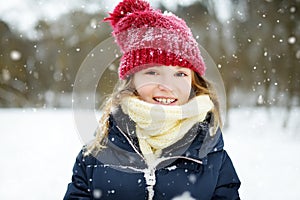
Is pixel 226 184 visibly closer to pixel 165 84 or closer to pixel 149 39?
pixel 165 84

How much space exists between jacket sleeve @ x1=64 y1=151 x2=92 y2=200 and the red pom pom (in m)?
0.81

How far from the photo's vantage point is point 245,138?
9.04 meters

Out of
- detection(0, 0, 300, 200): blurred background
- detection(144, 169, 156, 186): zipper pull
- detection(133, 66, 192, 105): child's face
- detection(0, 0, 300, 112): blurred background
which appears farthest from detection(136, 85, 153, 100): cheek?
detection(0, 0, 300, 112): blurred background

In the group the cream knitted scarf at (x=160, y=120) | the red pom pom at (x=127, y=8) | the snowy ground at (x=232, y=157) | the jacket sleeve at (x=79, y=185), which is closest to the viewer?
the cream knitted scarf at (x=160, y=120)

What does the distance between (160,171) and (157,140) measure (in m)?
0.15

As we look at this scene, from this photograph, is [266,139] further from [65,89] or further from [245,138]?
[65,89]

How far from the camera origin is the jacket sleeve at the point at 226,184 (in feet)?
6.61

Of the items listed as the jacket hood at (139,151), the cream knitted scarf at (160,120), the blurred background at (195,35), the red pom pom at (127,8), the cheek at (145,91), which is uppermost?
the blurred background at (195,35)

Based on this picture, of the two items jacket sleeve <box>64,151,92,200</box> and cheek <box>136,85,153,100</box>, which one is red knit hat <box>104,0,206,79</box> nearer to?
cheek <box>136,85,153,100</box>

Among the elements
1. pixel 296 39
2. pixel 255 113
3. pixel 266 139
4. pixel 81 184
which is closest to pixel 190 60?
pixel 81 184

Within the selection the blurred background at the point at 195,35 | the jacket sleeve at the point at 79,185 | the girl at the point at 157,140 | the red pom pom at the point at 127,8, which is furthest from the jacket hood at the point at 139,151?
the blurred background at the point at 195,35

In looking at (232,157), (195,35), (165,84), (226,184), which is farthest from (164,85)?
(195,35)

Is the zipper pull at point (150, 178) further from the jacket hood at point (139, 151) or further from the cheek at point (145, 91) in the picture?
the cheek at point (145, 91)

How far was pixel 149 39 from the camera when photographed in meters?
2.09
